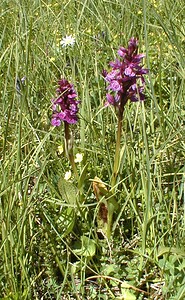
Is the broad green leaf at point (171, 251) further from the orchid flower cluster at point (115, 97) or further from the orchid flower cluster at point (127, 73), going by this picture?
the orchid flower cluster at point (127, 73)

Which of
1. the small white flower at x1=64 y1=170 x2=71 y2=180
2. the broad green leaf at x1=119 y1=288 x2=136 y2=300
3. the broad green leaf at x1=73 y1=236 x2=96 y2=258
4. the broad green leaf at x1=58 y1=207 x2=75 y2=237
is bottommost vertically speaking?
the broad green leaf at x1=119 y1=288 x2=136 y2=300

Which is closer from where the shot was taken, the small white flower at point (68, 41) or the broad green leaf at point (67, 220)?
the broad green leaf at point (67, 220)

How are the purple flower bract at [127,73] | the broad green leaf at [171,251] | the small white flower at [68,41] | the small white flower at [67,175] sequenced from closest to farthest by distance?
the broad green leaf at [171,251] → the purple flower bract at [127,73] → the small white flower at [67,175] → the small white flower at [68,41]

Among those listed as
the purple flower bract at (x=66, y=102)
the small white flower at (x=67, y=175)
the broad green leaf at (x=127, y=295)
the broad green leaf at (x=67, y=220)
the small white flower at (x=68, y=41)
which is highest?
the small white flower at (x=68, y=41)

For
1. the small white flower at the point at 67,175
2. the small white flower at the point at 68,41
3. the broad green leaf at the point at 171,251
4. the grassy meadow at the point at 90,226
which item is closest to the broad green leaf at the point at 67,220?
the grassy meadow at the point at 90,226

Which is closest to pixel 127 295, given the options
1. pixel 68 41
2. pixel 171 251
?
pixel 171 251

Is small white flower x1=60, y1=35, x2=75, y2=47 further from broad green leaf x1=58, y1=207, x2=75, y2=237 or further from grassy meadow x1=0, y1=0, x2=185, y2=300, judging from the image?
broad green leaf x1=58, y1=207, x2=75, y2=237

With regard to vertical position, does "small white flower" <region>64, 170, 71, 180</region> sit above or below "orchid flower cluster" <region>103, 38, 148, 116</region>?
below

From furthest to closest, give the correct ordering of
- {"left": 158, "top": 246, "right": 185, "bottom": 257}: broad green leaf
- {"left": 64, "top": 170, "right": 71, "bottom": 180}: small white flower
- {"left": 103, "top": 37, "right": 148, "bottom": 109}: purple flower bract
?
{"left": 64, "top": 170, "right": 71, "bottom": 180}: small white flower
{"left": 103, "top": 37, "right": 148, "bottom": 109}: purple flower bract
{"left": 158, "top": 246, "right": 185, "bottom": 257}: broad green leaf

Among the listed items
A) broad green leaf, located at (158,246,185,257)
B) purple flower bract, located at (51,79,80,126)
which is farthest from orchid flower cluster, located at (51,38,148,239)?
broad green leaf, located at (158,246,185,257)

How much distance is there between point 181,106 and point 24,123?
523 millimetres

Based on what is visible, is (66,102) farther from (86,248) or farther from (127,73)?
(86,248)

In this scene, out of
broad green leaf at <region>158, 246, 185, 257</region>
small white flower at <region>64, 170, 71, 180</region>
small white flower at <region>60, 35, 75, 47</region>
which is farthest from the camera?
small white flower at <region>60, 35, 75, 47</region>

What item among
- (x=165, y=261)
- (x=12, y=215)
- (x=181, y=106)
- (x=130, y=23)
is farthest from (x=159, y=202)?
(x=130, y=23)
